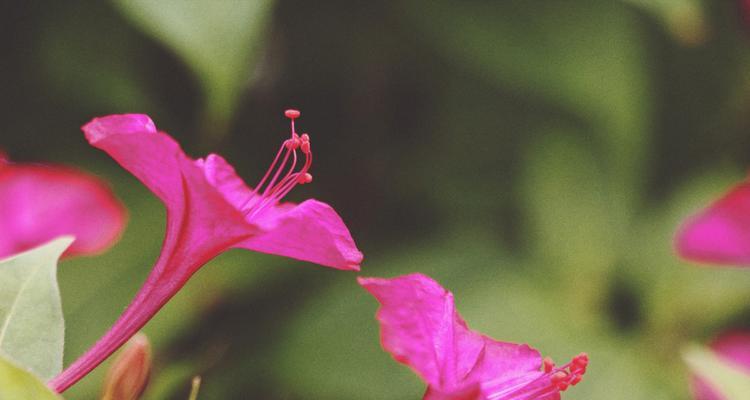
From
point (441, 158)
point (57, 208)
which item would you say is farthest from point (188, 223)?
point (441, 158)

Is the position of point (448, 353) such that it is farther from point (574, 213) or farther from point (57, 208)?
point (574, 213)

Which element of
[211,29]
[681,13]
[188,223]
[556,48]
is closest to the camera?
[188,223]

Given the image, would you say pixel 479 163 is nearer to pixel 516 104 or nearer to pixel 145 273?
pixel 516 104

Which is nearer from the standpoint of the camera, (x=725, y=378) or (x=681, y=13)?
(x=725, y=378)

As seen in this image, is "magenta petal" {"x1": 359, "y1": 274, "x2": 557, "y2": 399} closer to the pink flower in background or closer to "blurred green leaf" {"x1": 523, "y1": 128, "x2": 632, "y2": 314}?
the pink flower in background

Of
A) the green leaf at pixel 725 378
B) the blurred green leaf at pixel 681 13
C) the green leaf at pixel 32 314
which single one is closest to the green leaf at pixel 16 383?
the green leaf at pixel 32 314

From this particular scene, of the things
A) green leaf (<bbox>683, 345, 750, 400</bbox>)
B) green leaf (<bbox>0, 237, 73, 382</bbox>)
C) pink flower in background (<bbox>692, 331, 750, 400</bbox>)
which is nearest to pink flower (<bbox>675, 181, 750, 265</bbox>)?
pink flower in background (<bbox>692, 331, 750, 400</bbox>)

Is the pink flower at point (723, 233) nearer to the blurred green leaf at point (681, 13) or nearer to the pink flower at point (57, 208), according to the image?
the blurred green leaf at point (681, 13)
